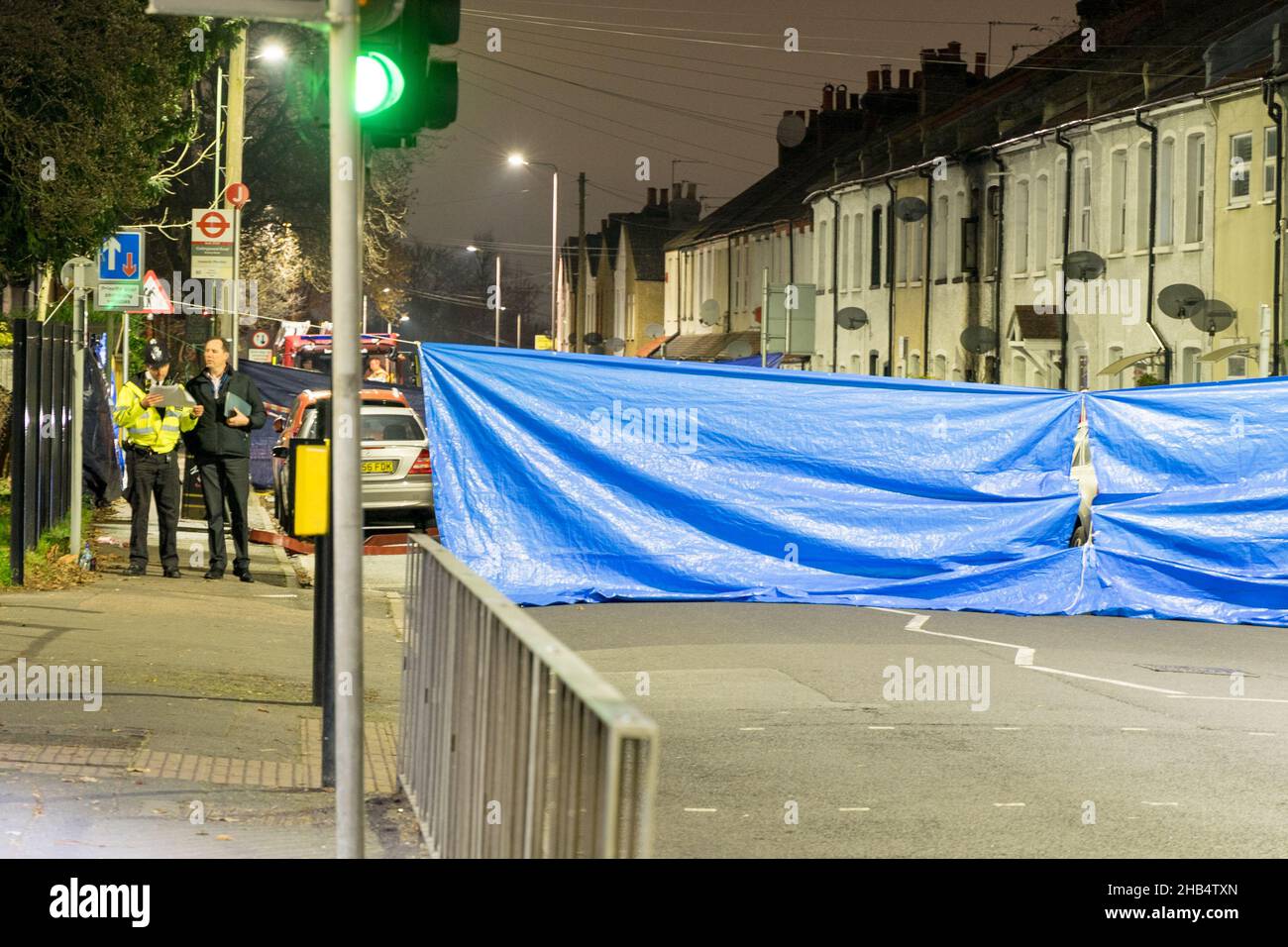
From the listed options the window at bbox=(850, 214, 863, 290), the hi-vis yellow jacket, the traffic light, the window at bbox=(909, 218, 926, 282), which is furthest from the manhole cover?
the window at bbox=(850, 214, 863, 290)

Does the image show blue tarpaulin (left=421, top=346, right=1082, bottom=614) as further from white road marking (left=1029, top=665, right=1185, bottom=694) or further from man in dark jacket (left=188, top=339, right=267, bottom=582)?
white road marking (left=1029, top=665, right=1185, bottom=694)

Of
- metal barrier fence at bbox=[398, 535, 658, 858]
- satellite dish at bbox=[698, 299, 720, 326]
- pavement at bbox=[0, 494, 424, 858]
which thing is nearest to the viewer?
metal barrier fence at bbox=[398, 535, 658, 858]

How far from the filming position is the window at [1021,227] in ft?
144

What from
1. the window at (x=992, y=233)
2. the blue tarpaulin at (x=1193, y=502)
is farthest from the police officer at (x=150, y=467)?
the window at (x=992, y=233)

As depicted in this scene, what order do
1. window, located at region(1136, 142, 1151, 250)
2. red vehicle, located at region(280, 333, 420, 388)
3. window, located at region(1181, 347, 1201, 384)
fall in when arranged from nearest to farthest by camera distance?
1. window, located at region(1181, 347, 1201, 384)
2. window, located at region(1136, 142, 1151, 250)
3. red vehicle, located at region(280, 333, 420, 388)

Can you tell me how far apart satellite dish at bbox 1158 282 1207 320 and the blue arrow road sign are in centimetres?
1851

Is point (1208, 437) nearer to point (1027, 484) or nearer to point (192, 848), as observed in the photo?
point (1027, 484)

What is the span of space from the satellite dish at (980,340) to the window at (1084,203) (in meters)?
3.77

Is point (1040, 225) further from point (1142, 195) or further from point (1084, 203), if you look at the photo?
point (1142, 195)

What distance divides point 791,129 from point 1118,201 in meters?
38.4

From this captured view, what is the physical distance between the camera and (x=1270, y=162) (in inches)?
1291

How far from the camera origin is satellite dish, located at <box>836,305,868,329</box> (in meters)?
52.0

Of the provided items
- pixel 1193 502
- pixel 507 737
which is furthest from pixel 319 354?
pixel 507 737

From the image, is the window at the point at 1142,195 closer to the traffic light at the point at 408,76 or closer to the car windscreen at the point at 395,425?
the car windscreen at the point at 395,425
